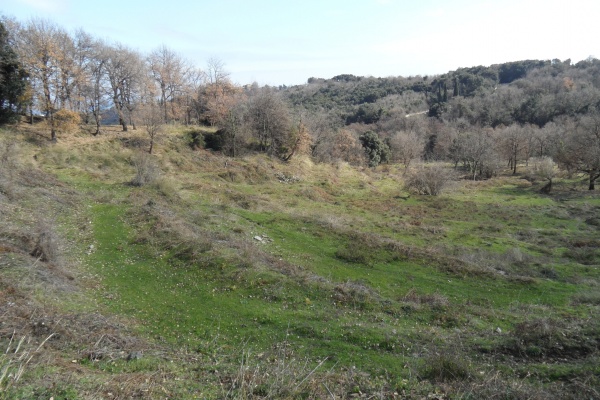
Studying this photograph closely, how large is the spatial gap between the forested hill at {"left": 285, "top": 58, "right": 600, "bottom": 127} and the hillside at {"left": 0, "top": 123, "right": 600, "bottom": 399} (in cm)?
9634

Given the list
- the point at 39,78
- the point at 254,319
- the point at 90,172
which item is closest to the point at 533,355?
the point at 254,319

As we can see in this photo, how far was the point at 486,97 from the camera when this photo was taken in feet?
459

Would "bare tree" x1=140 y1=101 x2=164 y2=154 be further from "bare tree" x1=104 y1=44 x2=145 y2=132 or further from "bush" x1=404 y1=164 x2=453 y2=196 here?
"bush" x1=404 y1=164 x2=453 y2=196

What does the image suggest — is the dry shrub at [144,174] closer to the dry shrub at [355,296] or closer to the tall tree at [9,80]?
the tall tree at [9,80]

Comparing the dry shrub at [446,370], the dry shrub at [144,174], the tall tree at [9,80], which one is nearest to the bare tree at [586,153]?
the dry shrub at [446,370]

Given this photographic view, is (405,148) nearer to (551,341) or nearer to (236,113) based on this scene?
(236,113)

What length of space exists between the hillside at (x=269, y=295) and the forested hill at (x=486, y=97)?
316 feet

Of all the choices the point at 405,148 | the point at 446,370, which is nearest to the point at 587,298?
the point at 446,370

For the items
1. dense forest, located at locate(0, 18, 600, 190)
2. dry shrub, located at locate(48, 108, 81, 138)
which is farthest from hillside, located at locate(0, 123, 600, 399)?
dense forest, located at locate(0, 18, 600, 190)

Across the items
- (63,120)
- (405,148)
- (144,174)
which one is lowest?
(144,174)

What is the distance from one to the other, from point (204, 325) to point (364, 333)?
651 cm

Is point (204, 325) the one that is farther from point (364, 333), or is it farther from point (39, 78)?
point (39, 78)

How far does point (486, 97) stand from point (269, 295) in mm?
150469

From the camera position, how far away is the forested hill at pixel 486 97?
118375 millimetres
